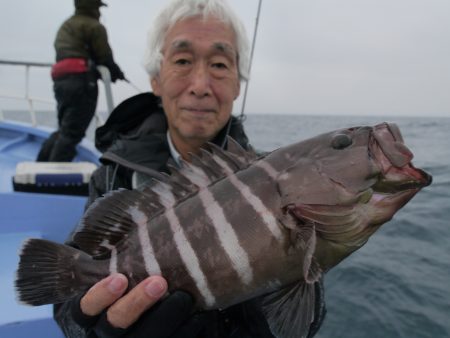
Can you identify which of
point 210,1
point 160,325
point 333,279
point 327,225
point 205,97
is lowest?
point 333,279

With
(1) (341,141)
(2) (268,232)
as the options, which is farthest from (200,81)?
(2) (268,232)

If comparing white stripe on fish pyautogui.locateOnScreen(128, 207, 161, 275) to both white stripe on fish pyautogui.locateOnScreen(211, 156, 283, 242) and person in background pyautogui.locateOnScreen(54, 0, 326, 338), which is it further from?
white stripe on fish pyautogui.locateOnScreen(211, 156, 283, 242)

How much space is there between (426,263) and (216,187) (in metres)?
3.42

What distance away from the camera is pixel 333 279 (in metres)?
4.17

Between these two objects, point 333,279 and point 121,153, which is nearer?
point 121,153

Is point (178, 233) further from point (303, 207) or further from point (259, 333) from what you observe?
point (259, 333)

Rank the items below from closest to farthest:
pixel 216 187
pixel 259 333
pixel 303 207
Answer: pixel 303 207
pixel 216 187
pixel 259 333

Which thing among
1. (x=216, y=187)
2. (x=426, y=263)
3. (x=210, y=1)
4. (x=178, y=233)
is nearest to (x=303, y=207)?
(x=216, y=187)

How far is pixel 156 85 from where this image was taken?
8.05 ft

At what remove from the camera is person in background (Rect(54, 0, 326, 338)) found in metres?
1.47

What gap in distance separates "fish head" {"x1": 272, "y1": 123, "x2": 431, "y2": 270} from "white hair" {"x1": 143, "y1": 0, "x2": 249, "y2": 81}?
1104 mm

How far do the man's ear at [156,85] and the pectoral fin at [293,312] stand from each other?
4.82ft

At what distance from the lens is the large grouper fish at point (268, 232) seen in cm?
142

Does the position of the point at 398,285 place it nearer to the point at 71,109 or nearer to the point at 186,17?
the point at 186,17
